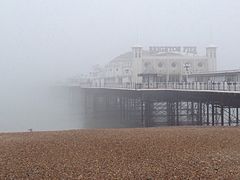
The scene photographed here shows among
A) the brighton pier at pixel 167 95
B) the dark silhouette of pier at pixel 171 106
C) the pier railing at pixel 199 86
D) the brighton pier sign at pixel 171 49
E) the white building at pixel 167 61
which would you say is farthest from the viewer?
the brighton pier sign at pixel 171 49

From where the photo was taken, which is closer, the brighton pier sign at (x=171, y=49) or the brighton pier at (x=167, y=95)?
the brighton pier at (x=167, y=95)

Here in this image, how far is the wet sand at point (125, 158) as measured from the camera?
11.3 metres

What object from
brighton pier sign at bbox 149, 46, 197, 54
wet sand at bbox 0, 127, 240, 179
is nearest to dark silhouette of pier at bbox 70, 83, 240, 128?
wet sand at bbox 0, 127, 240, 179

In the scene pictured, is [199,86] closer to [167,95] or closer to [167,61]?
[167,95]

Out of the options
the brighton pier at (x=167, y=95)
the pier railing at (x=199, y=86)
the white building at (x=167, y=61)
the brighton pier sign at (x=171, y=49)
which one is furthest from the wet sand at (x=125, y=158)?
the brighton pier sign at (x=171, y=49)

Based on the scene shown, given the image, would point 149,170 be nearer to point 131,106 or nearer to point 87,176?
point 87,176

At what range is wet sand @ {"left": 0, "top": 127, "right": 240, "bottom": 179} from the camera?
37.2 ft

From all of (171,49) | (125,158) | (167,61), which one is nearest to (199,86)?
(125,158)

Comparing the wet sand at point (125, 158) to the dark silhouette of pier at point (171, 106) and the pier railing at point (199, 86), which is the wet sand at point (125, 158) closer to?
the pier railing at point (199, 86)

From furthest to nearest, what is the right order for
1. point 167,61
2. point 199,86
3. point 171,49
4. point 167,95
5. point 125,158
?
point 171,49 → point 167,61 → point 167,95 → point 199,86 → point 125,158

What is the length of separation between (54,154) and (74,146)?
6.64ft

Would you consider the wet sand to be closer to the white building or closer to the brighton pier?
the brighton pier

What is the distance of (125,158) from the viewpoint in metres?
13.7

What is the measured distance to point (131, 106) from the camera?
59.8 meters
